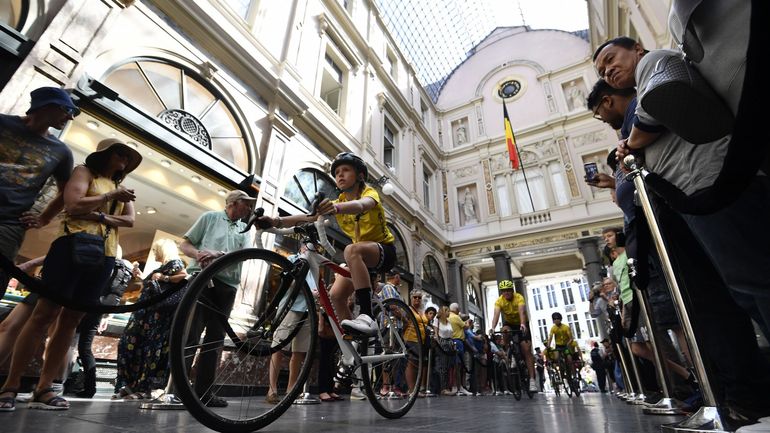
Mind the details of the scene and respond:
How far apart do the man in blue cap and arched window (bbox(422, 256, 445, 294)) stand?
1056 cm

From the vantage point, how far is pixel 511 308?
578cm

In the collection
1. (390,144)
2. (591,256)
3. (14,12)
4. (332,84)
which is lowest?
(14,12)

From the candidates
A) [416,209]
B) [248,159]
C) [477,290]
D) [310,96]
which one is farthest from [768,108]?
[477,290]

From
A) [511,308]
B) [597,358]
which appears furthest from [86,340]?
[597,358]

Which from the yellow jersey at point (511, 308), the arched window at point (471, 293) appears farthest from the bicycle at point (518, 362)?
the arched window at point (471, 293)

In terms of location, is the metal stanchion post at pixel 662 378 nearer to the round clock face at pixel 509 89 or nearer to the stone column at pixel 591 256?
the stone column at pixel 591 256

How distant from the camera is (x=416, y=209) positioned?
12.6 metres

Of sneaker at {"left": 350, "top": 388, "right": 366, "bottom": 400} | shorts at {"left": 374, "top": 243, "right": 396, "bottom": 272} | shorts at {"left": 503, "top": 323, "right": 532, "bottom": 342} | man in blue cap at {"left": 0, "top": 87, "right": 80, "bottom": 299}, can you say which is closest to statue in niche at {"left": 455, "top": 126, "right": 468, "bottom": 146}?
shorts at {"left": 503, "top": 323, "right": 532, "bottom": 342}

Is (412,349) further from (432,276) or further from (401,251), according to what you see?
(432,276)

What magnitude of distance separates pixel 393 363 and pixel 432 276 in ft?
36.5

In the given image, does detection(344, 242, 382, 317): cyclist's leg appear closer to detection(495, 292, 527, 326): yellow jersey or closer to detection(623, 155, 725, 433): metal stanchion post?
detection(623, 155, 725, 433): metal stanchion post

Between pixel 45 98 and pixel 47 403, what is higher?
pixel 45 98

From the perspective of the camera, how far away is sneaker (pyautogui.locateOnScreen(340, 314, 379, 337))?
1877 mm

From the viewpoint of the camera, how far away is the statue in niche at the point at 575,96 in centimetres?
1625
